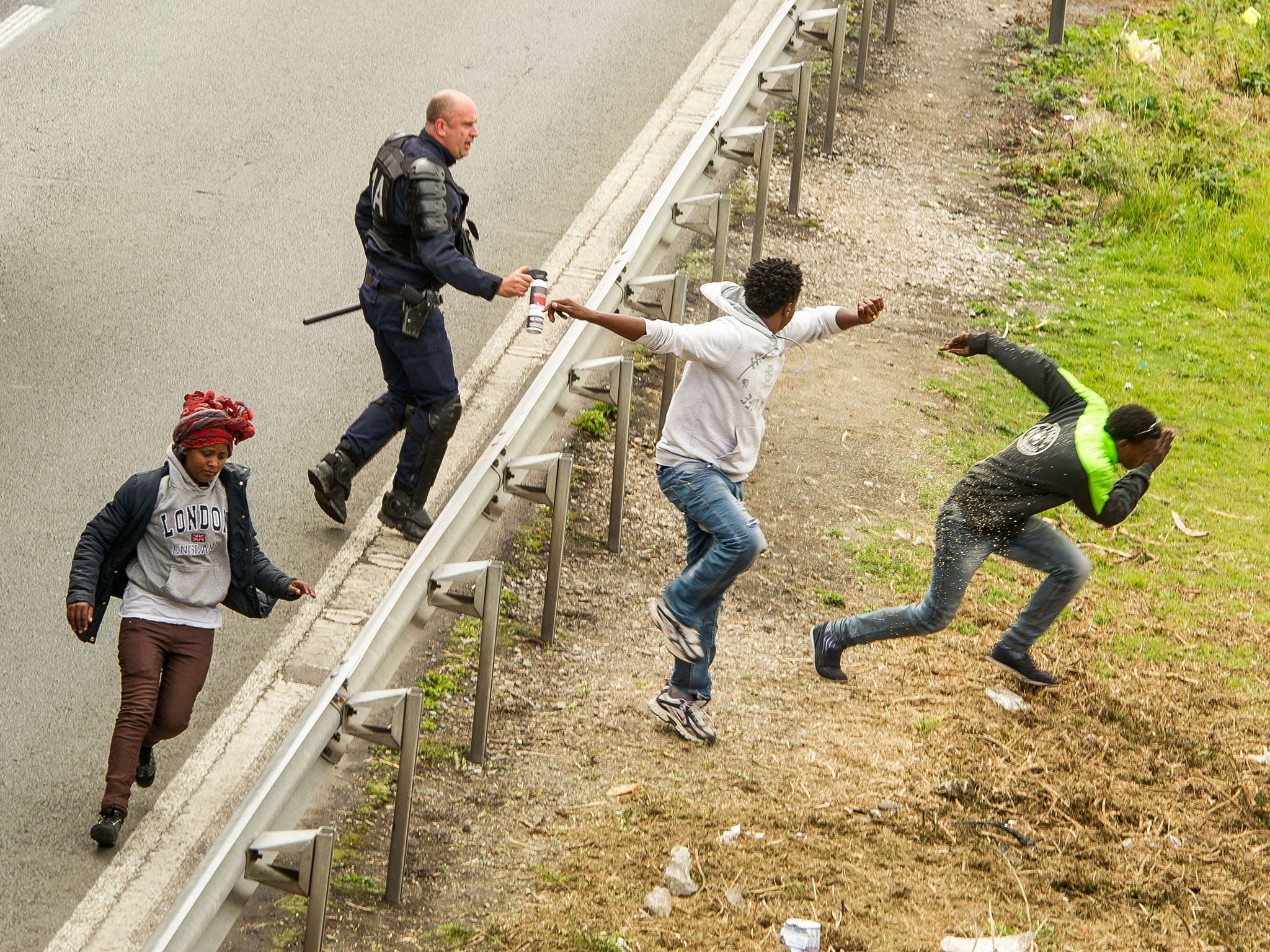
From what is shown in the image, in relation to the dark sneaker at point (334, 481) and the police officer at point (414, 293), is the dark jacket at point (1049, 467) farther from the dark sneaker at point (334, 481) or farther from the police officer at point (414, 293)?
the dark sneaker at point (334, 481)

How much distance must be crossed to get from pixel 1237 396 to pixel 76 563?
316 inches

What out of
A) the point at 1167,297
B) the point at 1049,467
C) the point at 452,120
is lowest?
the point at 1167,297

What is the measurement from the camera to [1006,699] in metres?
7.00

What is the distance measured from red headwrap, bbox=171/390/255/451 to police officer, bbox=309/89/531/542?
142cm

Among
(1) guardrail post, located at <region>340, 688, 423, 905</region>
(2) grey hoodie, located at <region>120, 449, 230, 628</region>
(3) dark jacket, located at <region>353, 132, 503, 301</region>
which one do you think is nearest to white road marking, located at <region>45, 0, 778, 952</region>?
(2) grey hoodie, located at <region>120, 449, 230, 628</region>

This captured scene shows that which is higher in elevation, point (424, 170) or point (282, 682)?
point (424, 170)

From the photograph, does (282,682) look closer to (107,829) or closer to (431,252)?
(107,829)

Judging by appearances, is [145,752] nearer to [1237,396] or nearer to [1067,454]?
[1067,454]

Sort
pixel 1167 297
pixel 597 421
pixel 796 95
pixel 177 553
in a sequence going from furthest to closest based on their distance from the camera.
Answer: pixel 1167 297 < pixel 796 95 < pixel 597 421 < pixel 177 553

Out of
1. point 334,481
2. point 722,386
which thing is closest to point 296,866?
point 722,386

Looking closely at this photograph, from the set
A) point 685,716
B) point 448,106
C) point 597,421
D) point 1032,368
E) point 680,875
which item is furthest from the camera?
point 597,421

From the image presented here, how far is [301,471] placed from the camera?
25.9 ft

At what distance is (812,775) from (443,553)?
1.83 meters

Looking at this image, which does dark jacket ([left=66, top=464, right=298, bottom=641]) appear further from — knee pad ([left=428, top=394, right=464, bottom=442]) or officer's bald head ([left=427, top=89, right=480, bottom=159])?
officer's bald head ([left=427, top=89, right=480, bottom=159])
